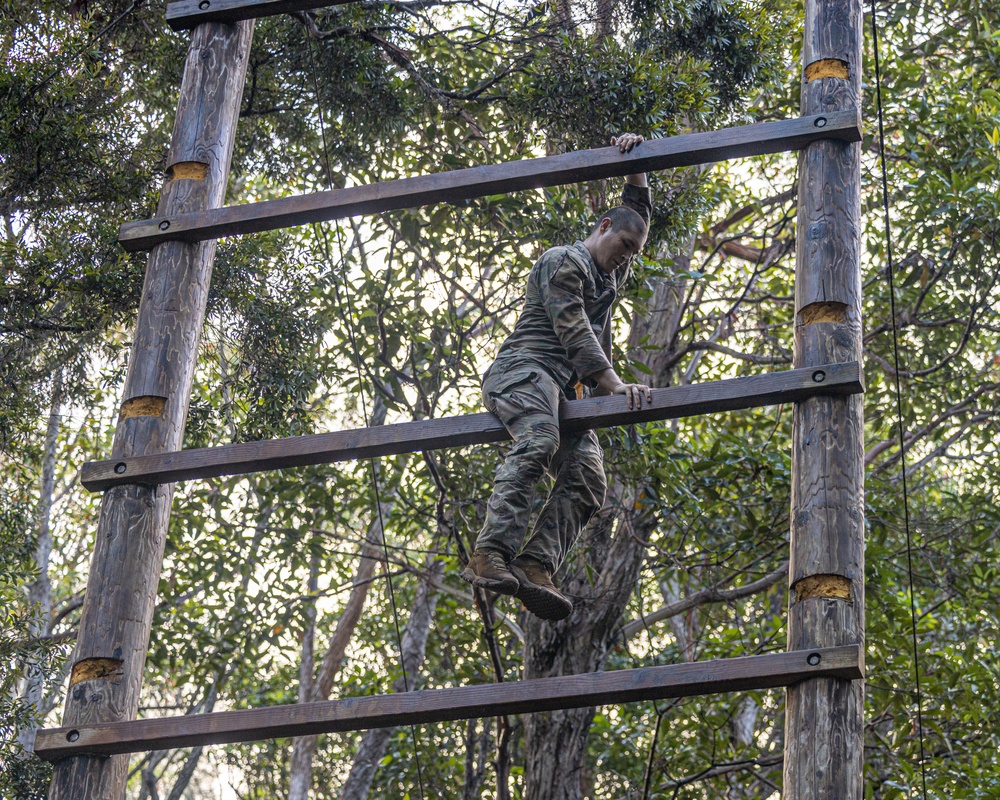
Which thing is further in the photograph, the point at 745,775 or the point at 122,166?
the point at 745,775

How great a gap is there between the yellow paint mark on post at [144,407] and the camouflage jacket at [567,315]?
4.09ft

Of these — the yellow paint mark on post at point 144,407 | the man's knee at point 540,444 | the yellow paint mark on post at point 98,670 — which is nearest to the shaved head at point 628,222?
the man's knee at point 540,444

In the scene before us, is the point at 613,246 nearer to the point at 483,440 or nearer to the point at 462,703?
the point at 483,440

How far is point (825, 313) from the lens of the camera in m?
4.27

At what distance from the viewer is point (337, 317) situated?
30.8 feet

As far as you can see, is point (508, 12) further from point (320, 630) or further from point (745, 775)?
point (320, 630)

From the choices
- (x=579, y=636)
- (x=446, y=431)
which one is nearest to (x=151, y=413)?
(x=446, y=431)

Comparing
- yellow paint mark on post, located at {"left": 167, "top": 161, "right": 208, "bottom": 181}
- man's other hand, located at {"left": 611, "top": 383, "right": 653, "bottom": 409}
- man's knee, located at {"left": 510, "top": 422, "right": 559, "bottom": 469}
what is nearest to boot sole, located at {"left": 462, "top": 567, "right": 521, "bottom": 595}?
man's knee, located at {"left": 510, "top": 422, "right": 559, "bottom": 469}

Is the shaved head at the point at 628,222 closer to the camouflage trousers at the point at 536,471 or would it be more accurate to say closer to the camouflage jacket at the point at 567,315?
the camouflage jacket at the point at 567,315

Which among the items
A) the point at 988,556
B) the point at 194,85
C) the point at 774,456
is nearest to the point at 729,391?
the point at 194,85

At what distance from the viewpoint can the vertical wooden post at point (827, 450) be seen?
12.0 ft

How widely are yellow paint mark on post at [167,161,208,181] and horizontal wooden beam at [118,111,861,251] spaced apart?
0.28m

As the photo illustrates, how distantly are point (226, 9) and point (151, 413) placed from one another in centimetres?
178

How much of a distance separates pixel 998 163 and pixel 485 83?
12.6ft
